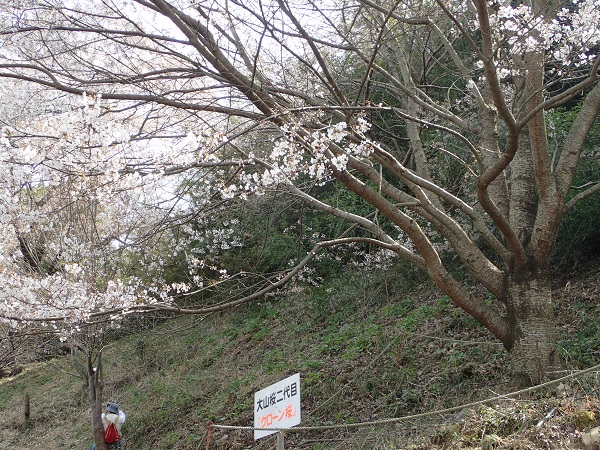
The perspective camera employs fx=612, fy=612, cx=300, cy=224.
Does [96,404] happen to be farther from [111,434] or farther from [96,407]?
[111,434]

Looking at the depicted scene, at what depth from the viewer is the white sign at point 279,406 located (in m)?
4.43

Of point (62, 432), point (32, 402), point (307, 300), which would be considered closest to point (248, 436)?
point (307, 300)

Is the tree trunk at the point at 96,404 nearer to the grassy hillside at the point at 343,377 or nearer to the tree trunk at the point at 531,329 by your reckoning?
the grassy hillside at the point at 343,377

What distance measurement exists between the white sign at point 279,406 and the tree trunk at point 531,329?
206 cm

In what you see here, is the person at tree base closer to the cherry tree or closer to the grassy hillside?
the grassy hillside

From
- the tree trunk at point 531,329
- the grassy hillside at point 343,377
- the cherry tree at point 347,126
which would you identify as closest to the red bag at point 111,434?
the grassy hillside at point 343,377

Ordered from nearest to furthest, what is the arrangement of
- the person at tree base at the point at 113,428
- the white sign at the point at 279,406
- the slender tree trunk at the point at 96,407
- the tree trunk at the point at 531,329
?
the white sign at the point at 279,406 → the tree trunk at the point at 531,329 → the slender tree trunk at the point at 96,407 → the person at tree base at the point at 113,428

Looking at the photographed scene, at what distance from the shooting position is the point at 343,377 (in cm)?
789

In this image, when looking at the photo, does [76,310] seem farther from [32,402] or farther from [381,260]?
[32,402]

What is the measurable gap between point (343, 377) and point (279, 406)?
3.44 meters

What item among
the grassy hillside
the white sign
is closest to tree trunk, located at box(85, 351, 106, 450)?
the grassy hillside

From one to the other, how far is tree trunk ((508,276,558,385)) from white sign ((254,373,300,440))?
2.06 metres

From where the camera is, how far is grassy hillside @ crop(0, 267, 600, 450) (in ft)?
14.8

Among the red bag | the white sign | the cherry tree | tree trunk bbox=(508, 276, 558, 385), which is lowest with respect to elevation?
the red bag
